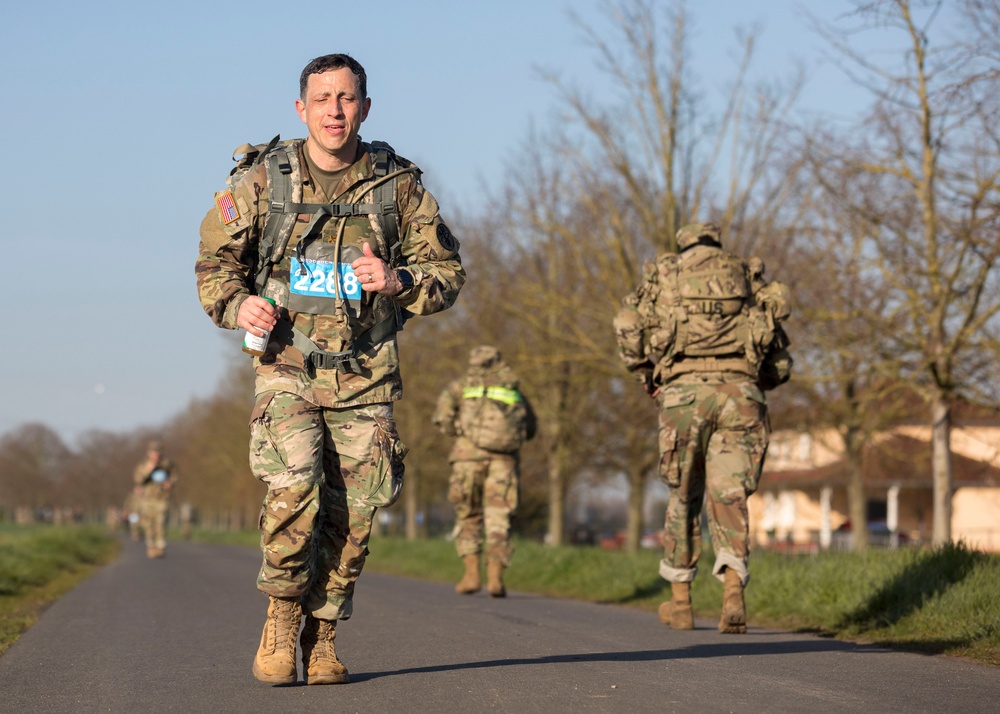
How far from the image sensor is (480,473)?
12867 millimetres

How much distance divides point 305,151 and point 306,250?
44 centimetres

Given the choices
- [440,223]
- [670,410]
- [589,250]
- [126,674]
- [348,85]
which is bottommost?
[126,674]

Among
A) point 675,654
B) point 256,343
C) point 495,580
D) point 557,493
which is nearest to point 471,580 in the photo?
point 495,580

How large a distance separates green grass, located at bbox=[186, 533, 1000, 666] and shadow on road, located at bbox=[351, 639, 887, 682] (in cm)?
37

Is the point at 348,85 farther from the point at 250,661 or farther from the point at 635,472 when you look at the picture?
the point at 635,472

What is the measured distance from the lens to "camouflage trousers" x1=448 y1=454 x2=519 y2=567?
12.7 metres

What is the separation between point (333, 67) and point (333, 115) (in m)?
0.21

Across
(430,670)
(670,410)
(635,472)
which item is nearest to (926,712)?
(430,670)

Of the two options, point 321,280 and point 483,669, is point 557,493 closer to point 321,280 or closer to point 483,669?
point 483,669

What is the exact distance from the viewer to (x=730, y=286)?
321 inches

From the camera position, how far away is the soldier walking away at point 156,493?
25.5 metres

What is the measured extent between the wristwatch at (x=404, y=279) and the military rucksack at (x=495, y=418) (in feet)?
25.2

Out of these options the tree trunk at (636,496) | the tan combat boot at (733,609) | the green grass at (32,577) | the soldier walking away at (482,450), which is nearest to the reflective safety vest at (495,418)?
the soldier walking away at (482,450)

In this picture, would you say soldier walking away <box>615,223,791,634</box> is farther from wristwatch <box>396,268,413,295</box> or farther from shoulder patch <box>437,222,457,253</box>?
wristwatch <box>396,268,413,295</box>
